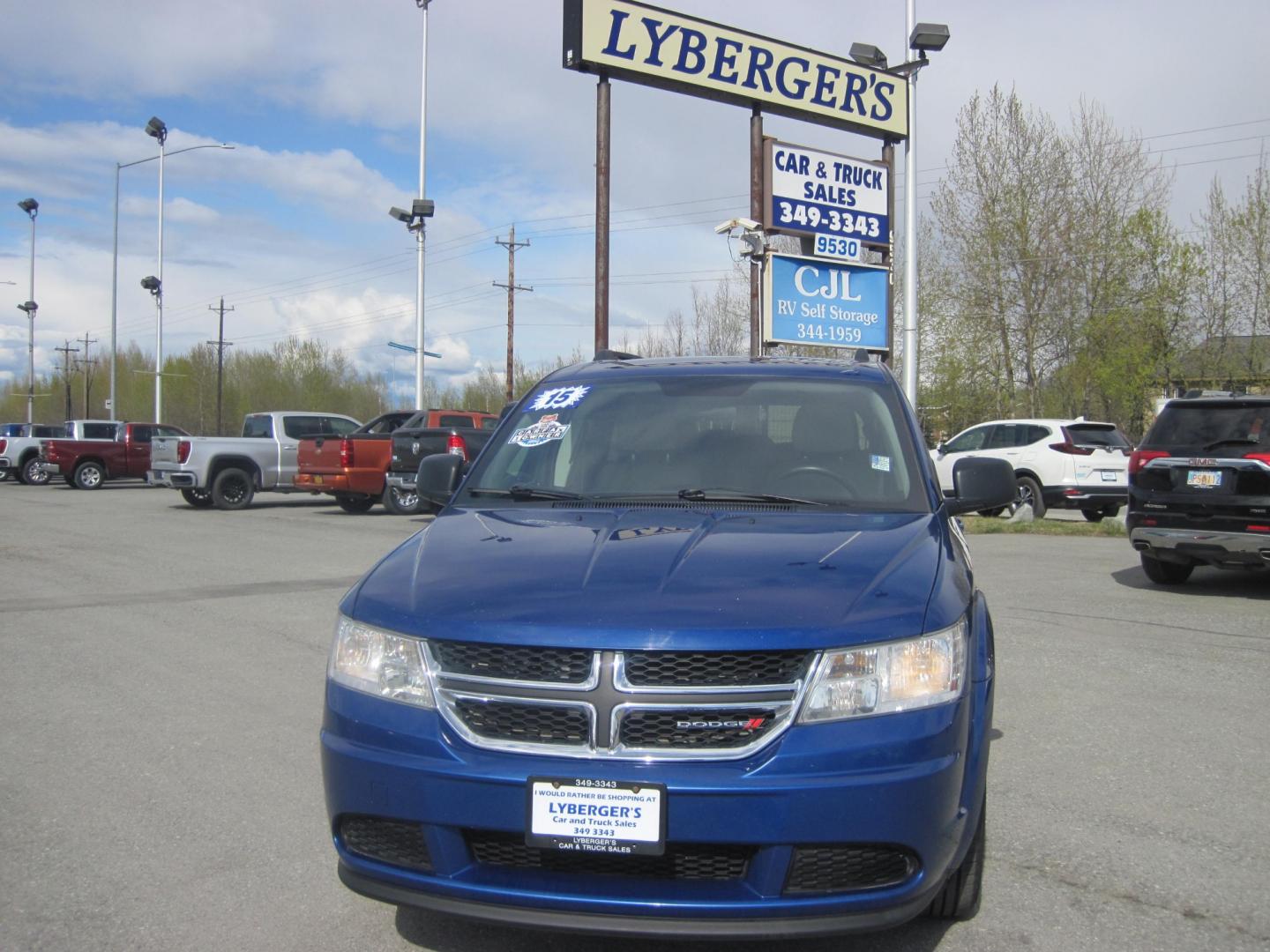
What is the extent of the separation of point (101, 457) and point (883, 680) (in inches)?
1224

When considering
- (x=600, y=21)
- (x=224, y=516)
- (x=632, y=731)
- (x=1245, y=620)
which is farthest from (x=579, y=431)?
(x=224, y=516)

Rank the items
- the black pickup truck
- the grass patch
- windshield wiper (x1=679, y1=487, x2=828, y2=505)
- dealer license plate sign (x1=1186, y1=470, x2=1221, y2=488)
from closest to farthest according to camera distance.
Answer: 1. windshield wiper (x1=679, y1=487, x2=828, y2=505)
2. dealer license plate sign (x1=1186, y1=470, x2=1221, y2=488)
3. the grass patch
4. the black pickup truck

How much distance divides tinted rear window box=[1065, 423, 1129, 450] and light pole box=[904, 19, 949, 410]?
256cm

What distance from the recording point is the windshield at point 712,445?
411 centimetres

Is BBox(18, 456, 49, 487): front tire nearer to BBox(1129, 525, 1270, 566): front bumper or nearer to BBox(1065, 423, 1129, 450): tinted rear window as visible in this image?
BBox(1065, 423, 1129, 450): tinted rear window

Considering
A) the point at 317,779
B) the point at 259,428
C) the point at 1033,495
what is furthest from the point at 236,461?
the point at 317,779

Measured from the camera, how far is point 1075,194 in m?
33.0

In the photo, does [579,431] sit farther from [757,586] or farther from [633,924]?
[633,924]

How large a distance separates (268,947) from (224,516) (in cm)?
1768

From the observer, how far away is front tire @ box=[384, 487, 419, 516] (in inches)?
805

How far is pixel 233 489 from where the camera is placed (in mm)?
22016

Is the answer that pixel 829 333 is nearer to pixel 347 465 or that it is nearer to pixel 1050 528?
pixel 1050 528

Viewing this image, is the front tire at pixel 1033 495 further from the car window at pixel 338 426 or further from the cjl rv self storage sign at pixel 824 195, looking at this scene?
the car window at pixel 338 426

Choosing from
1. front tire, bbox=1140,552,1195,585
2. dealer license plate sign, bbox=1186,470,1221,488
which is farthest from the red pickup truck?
dealer license plate sign, bbox=1186,470,1221,488
